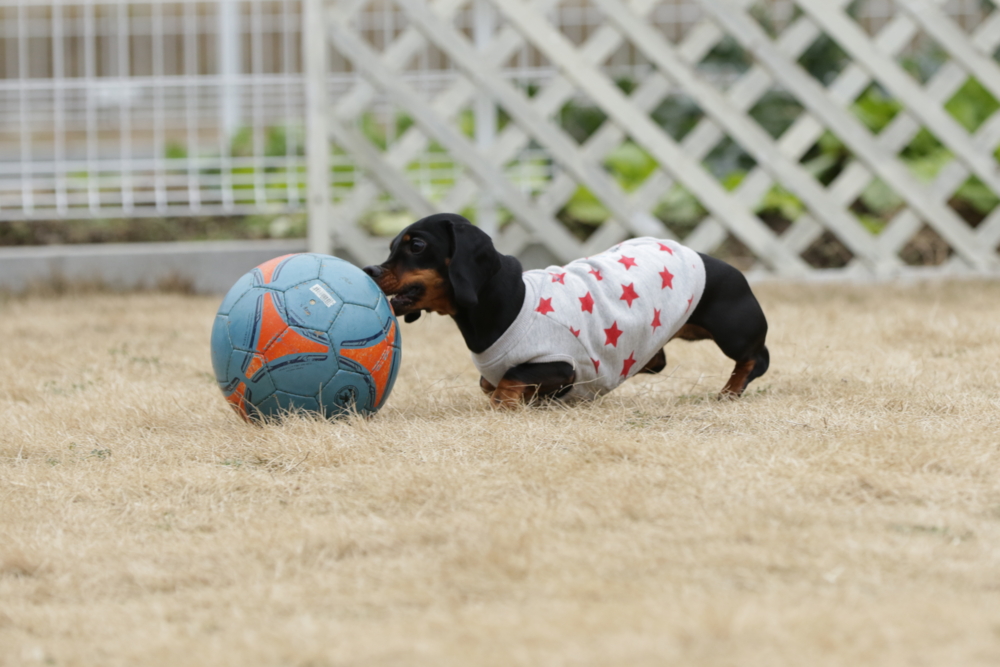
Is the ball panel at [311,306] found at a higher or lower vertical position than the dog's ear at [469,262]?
lower

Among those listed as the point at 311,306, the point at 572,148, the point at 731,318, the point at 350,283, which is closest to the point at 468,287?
the point at 350,283

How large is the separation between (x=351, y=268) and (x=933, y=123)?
4.19m

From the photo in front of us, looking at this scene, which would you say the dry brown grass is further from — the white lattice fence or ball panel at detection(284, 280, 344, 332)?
the white lattice fence

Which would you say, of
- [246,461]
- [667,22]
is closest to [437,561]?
[246,461]

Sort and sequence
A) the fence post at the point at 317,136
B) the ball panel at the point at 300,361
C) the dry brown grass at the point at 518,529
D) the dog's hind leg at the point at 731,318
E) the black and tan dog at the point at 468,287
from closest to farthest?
Answer: 1. the dry brown grass at the point at 518,529
2. the ball panel at the point at 300,361
3. the black and tan dog at the point at 468,287
4. the dog's hind leg at the point at 731,318
5. the fence post at the point at 317,136

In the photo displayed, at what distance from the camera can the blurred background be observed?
610 cm

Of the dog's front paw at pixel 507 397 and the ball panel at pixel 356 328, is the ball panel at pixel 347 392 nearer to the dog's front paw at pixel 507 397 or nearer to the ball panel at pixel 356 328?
the ball panel at pixel 356 328

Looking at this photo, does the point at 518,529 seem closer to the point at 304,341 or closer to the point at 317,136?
the point at 304,341

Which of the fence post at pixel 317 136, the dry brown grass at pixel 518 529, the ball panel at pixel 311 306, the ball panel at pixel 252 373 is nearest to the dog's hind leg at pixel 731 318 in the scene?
the dry brown grass at pixel 518 529

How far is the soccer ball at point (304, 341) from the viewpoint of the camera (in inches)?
114

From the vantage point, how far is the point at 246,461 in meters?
2.70

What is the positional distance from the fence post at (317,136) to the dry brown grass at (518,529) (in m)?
2.75

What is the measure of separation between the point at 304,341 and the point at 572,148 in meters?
3.62

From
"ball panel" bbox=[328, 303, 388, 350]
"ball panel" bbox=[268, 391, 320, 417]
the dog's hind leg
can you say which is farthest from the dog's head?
the dog's hind leg
